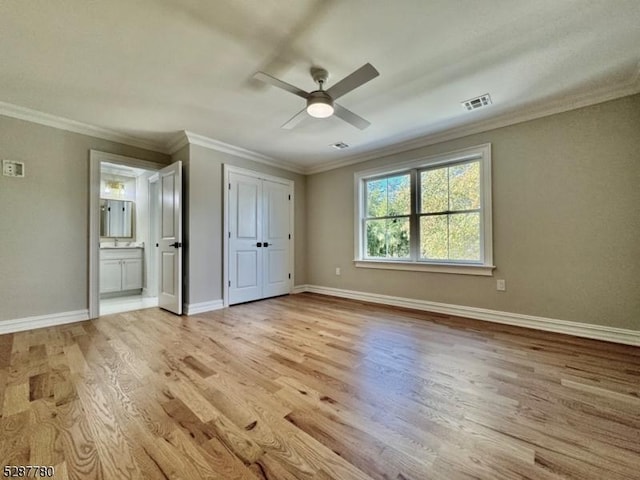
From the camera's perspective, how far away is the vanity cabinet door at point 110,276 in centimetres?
475

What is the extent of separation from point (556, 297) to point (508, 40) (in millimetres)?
2541

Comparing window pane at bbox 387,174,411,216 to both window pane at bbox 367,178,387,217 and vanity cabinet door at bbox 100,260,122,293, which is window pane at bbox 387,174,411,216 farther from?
vanity cabinet door at bbox 100,260,122,293

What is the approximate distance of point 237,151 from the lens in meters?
4.23

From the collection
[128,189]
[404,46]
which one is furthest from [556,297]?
[128,189]

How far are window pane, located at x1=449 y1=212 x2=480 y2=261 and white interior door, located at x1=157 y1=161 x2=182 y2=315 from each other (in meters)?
3.68

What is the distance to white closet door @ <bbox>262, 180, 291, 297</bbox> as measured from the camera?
467 cm

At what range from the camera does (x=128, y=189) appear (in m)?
5.45

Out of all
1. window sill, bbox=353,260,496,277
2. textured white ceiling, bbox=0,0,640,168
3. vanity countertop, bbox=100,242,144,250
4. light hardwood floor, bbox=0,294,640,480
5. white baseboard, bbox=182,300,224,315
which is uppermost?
textured white ceiling, bbox=0,0,640,168

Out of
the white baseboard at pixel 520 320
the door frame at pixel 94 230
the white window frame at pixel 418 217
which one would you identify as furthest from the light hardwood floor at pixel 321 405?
the white window frame at pixel 418 217

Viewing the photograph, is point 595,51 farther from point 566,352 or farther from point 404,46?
point 566,352

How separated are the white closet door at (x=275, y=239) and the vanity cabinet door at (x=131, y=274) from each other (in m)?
2.58


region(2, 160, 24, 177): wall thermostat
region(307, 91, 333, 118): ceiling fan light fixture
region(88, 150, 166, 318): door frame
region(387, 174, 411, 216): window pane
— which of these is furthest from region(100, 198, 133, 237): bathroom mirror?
region(387, 174, 411, 216): window pane

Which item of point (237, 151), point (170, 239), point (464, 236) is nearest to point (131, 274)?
point (170, 239)

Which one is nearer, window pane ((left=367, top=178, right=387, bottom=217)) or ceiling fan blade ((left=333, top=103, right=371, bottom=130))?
ceiling fan blade ((left=333, top=103, right=371, bottom=130))
